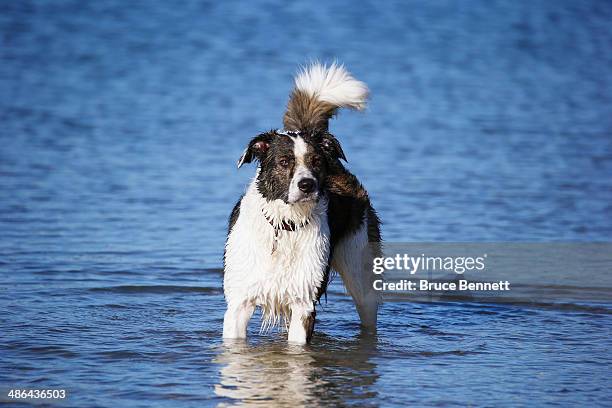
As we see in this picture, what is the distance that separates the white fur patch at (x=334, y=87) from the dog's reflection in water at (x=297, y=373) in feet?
5.93

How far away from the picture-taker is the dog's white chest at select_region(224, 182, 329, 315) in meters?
7.00

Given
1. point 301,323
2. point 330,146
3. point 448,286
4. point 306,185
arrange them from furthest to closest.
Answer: point 448,286, point 301,323, point 330,146, point 306,185

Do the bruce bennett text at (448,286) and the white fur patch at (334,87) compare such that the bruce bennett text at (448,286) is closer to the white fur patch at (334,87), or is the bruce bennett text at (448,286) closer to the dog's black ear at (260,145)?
the white fur patch at (334,87)

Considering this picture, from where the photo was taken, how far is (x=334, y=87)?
7.98m

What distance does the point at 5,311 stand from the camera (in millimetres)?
8195

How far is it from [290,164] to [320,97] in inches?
53.9

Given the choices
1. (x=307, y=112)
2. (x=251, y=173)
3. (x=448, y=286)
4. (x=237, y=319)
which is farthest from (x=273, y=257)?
(x=251, y=173)

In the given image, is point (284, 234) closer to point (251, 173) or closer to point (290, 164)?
point (290, 164)

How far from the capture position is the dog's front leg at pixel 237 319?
717 centimetres

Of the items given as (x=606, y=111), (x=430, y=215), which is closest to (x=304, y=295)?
(x=430, y=215)

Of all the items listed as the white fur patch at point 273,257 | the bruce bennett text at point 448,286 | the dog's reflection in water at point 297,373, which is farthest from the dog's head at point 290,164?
the bruce bennett text at point 448,286

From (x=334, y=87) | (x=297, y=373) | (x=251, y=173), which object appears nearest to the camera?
(x=297, y=373)

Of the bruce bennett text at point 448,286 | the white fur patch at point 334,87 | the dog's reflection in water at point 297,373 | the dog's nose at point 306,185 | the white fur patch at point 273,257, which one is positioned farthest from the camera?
the bruce bennett text at point 448,286

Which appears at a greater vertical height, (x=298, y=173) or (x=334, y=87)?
(x=334, y=87)
